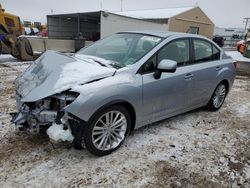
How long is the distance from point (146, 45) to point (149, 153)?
1.56 m

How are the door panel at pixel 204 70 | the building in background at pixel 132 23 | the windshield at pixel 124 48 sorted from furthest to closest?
1. the building in background at pixel 132 23
2. the door panel at pixel 204 70
3. the windshield at pixel 124 48

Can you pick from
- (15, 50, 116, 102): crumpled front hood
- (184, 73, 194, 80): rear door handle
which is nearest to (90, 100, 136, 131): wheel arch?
(15, 50, 116, 102): crumpled front hood

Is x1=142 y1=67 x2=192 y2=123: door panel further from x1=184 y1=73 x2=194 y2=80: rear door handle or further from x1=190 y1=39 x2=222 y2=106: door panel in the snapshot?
x1=190 y1=39 x2=222 y2=106: door panel

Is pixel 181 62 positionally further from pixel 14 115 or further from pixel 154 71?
pixel 14 115

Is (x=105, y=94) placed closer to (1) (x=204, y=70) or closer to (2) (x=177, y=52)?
(2) (x=177, y=52)

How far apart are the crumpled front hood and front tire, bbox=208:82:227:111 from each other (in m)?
2.59

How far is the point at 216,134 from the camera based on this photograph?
3842 millimetres

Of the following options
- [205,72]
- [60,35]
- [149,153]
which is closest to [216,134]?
[205,72]

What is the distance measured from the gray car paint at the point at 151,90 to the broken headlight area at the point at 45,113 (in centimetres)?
10

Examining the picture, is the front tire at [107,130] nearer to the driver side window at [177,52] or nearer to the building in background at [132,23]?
the driver side window at [177,52]

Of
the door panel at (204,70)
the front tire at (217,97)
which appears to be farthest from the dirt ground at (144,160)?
the front tire at (217,97)

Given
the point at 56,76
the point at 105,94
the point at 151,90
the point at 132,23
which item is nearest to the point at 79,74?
the point at 56,76

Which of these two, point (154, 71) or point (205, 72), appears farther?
point (205, 72)

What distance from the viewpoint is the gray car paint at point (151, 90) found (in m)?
2.60
